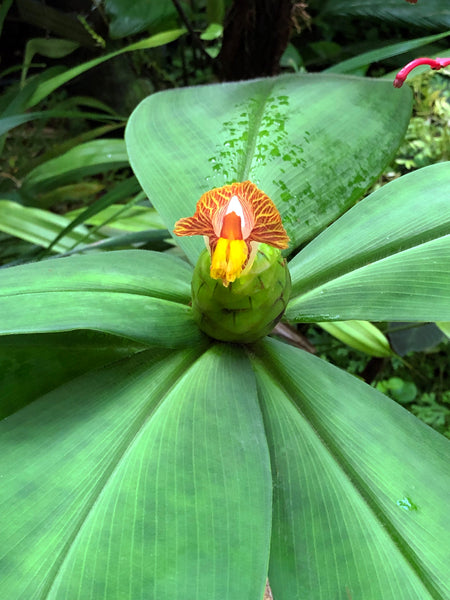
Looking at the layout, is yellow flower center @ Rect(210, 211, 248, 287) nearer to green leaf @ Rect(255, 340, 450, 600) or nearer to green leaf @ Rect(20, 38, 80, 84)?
green leaf @ Rect(255, 340, 450, 600)

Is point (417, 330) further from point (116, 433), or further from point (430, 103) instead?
point (116, 433)

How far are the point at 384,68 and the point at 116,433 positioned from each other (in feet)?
5.81

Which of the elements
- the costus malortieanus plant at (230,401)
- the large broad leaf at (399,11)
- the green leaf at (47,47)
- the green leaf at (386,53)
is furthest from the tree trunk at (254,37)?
the large broad leaf at (399,11)

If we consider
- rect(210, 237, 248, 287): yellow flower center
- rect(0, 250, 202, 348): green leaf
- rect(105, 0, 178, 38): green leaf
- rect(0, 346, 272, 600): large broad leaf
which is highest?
rect(105, 0, 178, 38): green leaf

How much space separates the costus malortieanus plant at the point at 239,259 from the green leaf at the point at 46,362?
115mm

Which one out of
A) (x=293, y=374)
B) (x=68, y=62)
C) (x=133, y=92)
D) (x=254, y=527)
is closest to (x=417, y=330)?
(x=293, y=374)

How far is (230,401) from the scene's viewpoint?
1.61 ft

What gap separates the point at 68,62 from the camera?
221 centimetres

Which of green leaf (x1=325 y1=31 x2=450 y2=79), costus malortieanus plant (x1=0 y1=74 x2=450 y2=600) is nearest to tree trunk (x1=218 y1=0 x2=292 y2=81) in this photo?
green leaf (x1=325 y1=31 x2=450 y2=79)

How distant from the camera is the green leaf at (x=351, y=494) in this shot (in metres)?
0.42

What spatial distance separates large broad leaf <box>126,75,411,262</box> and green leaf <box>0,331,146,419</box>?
0.15 m

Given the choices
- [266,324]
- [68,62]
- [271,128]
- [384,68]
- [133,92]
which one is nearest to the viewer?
[266,324]

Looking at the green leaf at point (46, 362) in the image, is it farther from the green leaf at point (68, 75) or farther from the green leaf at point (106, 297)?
the green leaf at point (68, 75)

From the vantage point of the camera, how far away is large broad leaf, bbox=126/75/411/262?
646mm
